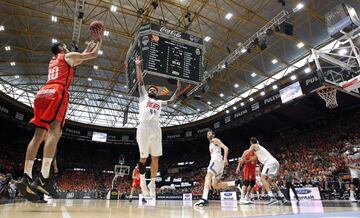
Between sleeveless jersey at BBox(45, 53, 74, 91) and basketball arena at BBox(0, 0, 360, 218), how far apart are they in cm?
2

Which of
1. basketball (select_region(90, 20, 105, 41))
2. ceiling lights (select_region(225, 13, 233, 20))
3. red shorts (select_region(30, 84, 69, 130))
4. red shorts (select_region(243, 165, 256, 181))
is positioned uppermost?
ceiling lights (select_region(225, 13, 233, 20))

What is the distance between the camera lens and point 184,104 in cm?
2984

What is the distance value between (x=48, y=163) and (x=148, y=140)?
75.2 inches

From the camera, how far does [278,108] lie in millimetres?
19797

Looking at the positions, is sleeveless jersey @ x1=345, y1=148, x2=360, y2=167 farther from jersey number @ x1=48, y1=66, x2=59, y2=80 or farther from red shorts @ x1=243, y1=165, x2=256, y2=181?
jersey number @ x1=48, y1=66, x2=59, y2=80

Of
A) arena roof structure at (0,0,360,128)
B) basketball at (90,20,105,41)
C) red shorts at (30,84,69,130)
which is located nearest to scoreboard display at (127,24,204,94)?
arena roof structure at (0,0,360,128)

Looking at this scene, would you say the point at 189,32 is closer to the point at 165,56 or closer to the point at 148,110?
the point at 165,56

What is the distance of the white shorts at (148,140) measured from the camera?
4.82m

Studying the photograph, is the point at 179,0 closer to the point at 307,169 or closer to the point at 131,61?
the point at 131,61

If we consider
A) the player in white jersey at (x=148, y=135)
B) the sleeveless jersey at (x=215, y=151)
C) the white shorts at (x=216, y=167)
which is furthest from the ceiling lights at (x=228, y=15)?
the player in white jersey at (x=148, y=135)

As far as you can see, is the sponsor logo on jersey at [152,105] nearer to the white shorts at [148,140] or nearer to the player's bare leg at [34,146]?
the white shorts at [148,140]

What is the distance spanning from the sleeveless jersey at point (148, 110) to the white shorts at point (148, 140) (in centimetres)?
12

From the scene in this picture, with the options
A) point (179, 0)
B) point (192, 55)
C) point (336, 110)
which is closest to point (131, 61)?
point (192, 55)

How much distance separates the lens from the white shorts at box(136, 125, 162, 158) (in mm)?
4816
